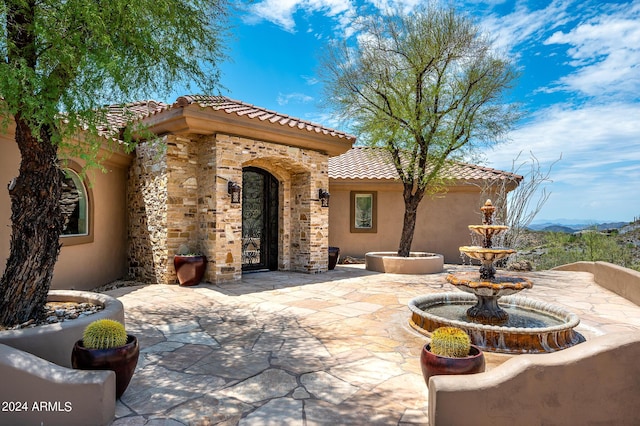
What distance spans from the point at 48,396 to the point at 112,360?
456 millimetres

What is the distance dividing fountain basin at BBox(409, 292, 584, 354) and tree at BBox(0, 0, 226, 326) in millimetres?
4434

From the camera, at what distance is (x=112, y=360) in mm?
3127

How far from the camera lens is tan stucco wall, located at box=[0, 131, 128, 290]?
20.5 feet

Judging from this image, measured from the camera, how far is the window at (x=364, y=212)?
1434 centimetres

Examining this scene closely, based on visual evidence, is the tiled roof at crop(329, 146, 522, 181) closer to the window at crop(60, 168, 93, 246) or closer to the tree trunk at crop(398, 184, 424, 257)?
the tree trunk at crop(398, 184, 424, 257)

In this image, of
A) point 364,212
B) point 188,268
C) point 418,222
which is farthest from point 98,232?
point 418,222

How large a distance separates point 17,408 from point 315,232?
7.96 meters

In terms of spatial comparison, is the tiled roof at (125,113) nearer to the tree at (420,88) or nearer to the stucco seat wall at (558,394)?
the stucco seat wall at (558,394)

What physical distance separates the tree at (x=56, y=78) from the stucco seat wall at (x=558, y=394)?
3.91 m

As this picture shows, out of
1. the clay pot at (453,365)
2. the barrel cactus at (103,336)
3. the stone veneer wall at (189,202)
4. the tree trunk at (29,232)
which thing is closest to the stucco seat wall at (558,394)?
the clay pot at (453,365)

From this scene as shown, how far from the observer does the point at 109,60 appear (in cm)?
358

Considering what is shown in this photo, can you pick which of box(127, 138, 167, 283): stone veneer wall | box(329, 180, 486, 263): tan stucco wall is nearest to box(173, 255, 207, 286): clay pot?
box(127, 138, 167, 283): stone veneer wall

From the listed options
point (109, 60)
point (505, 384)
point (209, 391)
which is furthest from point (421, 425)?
point (109, 60)

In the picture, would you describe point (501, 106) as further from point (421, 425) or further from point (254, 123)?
point (421, 425)
